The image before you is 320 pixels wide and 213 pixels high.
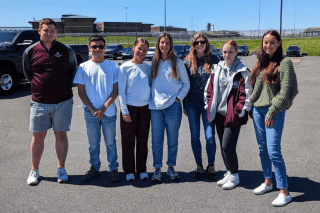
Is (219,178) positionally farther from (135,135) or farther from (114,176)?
(114,176)

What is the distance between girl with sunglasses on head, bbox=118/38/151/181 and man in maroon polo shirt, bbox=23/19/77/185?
70cm

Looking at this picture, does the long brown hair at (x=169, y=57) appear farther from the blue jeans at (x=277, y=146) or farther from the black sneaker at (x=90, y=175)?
the black sneaker at (x=90, y=175)

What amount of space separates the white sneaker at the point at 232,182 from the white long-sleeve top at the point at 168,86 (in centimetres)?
115

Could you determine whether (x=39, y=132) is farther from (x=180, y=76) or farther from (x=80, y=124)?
(x=80, y=124)

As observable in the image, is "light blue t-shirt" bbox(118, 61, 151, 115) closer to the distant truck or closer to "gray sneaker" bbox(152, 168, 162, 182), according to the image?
"gray sneaker" bbox(152, 168, 162, 182)

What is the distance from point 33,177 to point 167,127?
1.83 meters

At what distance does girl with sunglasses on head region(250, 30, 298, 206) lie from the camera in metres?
3.66

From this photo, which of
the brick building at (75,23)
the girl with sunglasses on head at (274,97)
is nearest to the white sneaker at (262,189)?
the girl with sunglasses on head at (274,97)

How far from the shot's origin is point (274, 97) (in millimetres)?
3738

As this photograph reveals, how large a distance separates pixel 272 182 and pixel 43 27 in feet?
11.3

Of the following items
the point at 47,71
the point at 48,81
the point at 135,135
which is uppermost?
the point at 47,71

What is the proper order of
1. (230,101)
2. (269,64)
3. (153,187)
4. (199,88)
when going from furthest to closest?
(199,88)
(153,187)
(230,101)
(269,64)

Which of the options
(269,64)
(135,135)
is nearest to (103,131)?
(135,135)

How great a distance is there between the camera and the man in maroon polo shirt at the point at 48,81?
414 cm
